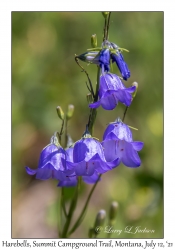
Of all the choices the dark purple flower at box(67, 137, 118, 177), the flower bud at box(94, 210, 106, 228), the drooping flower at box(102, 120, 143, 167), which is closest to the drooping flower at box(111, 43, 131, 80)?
the drooping flower at box(102, 120, 143, 167)

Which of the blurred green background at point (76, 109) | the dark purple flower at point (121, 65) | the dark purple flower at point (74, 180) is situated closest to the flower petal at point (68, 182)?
the dark purple flower at point (74, 180)

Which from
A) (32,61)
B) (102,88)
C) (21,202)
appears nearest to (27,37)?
(32,61)

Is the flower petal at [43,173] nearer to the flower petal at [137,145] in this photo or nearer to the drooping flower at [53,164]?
the drooping flower at [53,164]

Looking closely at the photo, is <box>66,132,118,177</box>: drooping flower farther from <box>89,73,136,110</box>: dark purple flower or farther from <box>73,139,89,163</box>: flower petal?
<box>89,73,136,110</box>: dark purple flower

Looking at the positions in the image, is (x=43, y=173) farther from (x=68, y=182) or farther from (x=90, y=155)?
(x=90, y=155)

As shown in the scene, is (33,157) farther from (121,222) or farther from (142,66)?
(142,66)

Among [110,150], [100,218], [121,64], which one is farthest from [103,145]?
[100,218]
